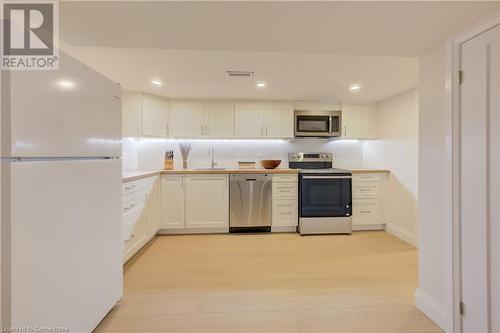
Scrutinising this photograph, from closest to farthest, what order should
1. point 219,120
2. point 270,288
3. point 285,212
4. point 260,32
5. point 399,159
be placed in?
point 260,32
point 270,288
point 399,159
point 285,212
point 219,120

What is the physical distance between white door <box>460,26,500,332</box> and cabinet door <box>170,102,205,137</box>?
10.1 ft

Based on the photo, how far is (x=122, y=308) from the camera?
64.5 inches

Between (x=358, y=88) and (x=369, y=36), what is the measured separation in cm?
183

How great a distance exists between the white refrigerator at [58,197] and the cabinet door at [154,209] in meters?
1.37

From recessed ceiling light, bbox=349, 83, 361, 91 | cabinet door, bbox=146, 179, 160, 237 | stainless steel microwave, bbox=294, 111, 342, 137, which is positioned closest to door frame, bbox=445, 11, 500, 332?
recessed ceiling light, bbox=349, 83, 361, 91

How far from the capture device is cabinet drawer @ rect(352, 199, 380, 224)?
3465mm

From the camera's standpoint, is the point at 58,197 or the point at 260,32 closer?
the point at 58,197

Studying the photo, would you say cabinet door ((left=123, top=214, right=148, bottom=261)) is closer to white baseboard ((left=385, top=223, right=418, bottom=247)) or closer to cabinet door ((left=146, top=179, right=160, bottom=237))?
cabinet door ((left=146, top=179, right=160, bottom=237))

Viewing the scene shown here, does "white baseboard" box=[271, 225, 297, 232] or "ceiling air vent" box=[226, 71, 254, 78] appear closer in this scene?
"ceiling air vent" box=[226, 71, 254, 78]

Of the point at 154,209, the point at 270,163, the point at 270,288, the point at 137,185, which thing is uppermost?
the point at 270,163

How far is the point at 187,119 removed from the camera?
3594 millimetres

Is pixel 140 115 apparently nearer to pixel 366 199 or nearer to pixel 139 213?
pixel 139 213

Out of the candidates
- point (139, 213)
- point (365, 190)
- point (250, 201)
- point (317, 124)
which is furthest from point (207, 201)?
point (365, 190)

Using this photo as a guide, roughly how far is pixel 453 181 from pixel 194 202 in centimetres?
286
